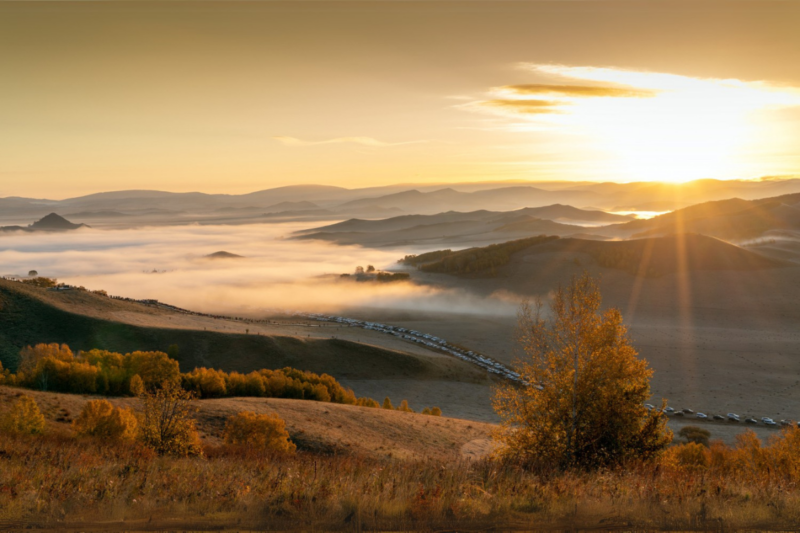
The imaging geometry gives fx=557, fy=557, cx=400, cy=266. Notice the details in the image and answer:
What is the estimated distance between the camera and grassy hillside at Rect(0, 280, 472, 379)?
58000 millimetres

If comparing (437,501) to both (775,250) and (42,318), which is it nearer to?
(42,318)

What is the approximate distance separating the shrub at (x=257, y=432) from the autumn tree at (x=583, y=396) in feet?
32.7

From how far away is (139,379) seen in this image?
1352 inches

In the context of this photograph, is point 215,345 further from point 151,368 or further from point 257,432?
point 257,432

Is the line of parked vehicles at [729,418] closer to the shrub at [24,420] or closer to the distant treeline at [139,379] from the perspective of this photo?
the distant treeline at [139,379]

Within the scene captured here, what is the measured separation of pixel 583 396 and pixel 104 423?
52.7 ft

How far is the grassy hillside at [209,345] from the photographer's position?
5800cm

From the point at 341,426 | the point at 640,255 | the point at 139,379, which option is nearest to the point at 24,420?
the point at 341,426

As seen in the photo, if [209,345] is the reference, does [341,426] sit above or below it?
above

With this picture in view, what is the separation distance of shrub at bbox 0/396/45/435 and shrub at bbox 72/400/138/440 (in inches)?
47.7

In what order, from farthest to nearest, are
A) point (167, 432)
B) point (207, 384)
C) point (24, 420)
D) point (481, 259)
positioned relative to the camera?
point (481, 259), point (207, 384), point (24, 420), point (167, 432)

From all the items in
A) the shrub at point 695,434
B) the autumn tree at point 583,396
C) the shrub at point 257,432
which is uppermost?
the autumn tree at point 583,396

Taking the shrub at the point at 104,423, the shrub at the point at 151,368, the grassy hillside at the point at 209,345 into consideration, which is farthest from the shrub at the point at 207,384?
the grassy hillside at the point at 209,345

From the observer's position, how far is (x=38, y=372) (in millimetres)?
34594
